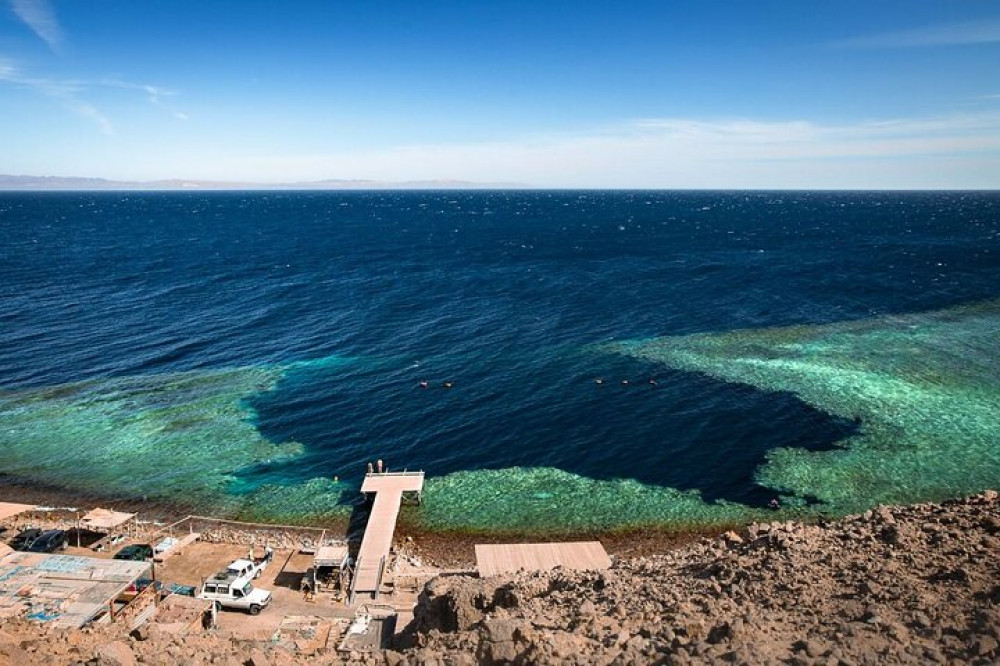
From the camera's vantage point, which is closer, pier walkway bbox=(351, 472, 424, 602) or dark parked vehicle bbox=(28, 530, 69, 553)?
pier walkway bbox=(351, 472, 424, 602)

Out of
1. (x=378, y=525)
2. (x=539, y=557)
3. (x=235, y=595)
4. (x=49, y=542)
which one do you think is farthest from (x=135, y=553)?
(x=539, y=557)

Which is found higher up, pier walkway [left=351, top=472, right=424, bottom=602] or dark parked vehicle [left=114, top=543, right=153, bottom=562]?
pier walkway [left=351, top=472, right=424, bottom=602]

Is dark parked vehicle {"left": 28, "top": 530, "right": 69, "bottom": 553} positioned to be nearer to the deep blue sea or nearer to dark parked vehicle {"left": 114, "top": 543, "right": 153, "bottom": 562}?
dark parked vehicle {"left": 114, "top": 543, "right": 153, "bottom": 562}

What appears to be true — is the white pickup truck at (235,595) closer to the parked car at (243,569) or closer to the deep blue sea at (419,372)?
the parked car at (243,569)

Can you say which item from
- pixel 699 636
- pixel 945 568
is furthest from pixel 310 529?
Result: pixel 945 568

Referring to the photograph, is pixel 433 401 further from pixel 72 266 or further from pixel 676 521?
pixel 72 266

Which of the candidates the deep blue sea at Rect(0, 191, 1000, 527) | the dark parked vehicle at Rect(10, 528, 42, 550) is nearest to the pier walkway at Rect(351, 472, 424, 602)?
the deep blue sea at Rect(0, 191, 1000, 527)

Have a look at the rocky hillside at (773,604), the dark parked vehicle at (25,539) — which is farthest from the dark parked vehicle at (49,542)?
the rocky hillside at (773,604)
